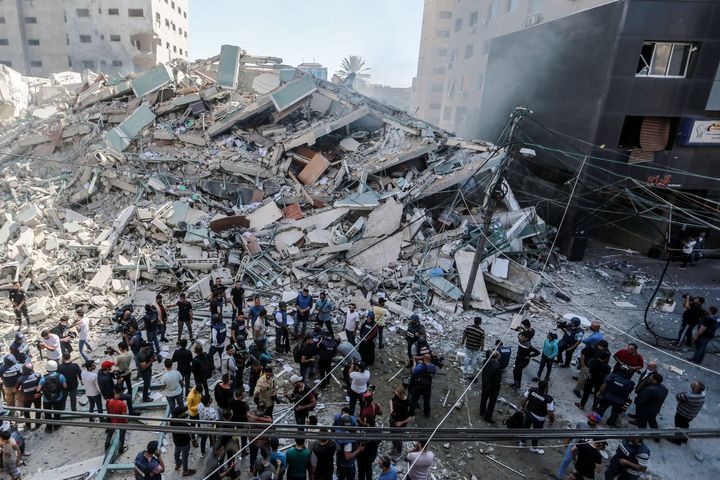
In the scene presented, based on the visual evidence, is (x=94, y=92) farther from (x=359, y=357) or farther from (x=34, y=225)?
(x=359, y=357)

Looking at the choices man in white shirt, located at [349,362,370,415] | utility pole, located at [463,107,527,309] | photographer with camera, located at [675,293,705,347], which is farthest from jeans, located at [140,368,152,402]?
photographer with camera, located at [675,293,705,347]

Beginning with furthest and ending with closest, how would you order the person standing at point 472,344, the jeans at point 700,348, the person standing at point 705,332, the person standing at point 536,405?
the jeans at point 700,348 < the person standing at point 705,332 < the person standing at point 472,344 < the person standing at point 536,405

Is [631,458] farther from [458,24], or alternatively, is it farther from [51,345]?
[458,24]

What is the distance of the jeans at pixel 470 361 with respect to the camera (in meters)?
8.73

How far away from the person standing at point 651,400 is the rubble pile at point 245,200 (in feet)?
15.9

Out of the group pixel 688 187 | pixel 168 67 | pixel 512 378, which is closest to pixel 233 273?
pixel 512 378

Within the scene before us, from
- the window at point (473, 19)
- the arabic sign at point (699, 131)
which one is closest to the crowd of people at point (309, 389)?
the arabic sign at point (699, 131)

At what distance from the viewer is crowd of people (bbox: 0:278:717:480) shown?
18.5ft

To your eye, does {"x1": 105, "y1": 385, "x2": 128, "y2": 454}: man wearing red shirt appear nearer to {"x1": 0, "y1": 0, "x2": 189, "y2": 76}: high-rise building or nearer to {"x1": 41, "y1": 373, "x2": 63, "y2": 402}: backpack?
{"x1": 41, "y1": 373, "x2": 63, "y2": 402}: backpack

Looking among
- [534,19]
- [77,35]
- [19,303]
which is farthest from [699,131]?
[77,35]

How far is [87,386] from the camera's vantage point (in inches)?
271

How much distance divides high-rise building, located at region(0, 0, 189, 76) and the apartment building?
3368cm

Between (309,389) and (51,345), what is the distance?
526cm

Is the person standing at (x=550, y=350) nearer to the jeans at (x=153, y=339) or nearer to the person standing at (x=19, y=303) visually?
the jeans at (x=153, y=339)
